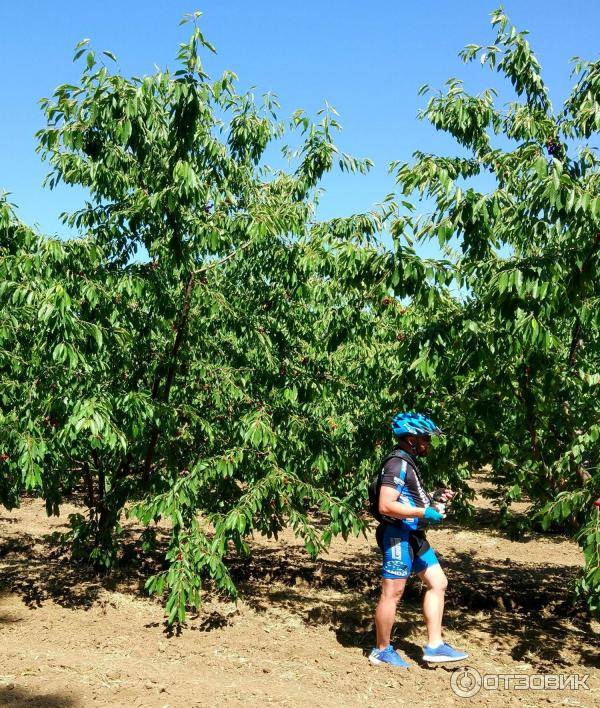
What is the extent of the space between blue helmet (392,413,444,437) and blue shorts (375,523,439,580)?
61 cm

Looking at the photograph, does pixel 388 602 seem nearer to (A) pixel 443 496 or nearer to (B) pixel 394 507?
(B) pixel 394 507

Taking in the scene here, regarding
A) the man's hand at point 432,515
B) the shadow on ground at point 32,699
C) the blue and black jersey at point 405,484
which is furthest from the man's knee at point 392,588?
the shadow on ground at point 32,699

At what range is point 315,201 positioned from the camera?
740 centimetres

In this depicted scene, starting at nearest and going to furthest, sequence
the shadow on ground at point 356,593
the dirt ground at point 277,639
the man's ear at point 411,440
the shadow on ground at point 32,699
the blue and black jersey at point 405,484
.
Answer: the shadow on ground at point 32,699, the dirt ground at point 277,639, the blue and black jersey at point 405,484, the man's ear at point 411,440, the shadow on ground at point 356,593

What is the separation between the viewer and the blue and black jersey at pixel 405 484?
4266mm

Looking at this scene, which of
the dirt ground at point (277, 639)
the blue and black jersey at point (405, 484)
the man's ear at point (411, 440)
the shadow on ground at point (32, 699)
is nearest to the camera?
the shadow on ground at point (32, 699)

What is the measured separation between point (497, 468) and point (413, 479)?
1080 mm

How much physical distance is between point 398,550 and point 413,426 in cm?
80

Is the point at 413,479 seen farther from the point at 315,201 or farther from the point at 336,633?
the point at 315,201

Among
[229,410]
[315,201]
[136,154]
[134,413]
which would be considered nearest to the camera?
[134,413]

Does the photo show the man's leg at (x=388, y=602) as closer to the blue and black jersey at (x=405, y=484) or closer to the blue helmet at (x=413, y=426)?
the blue and black jersey at (x=405, y=484)

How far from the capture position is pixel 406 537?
4285 millimetres

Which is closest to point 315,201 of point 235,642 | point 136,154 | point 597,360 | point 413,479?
point 136,154

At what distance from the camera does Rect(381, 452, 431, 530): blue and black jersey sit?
4266mm
